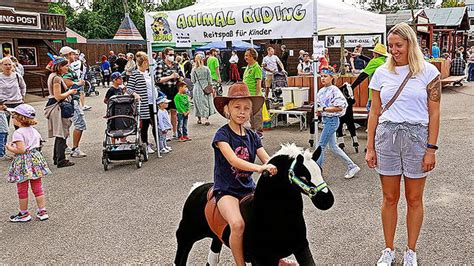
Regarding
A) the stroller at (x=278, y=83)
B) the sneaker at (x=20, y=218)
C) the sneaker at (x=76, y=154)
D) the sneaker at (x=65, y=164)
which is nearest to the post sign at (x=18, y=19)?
the stroller at (x=278, y=83)

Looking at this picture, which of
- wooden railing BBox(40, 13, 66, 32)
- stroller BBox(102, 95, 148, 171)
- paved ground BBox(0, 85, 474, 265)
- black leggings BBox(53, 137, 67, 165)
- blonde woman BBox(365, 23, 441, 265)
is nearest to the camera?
blonde woman BBox(365, 23, 441, 265)

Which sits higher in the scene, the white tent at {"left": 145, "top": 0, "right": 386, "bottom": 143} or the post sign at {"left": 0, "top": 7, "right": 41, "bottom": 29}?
the post sign at {"left": 0, "top": 7, "right": 41, "bottom": 29}

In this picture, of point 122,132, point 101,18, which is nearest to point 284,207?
point 122,132

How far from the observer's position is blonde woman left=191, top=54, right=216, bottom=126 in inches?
494

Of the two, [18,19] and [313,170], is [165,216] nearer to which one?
[313,170]

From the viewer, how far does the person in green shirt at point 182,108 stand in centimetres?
1061

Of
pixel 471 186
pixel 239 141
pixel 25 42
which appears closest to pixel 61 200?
pixel 239 141

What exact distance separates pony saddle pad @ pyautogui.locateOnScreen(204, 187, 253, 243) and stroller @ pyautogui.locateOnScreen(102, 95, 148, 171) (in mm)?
5196

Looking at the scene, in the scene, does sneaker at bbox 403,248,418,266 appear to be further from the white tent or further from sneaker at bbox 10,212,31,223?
sneaker at bbox 10,212,31,223

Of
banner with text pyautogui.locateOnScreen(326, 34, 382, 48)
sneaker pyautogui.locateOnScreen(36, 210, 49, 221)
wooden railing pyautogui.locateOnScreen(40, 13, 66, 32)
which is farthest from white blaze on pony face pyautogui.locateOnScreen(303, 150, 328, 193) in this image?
wooden railing pyautogui.locateOnScreen(40, 13, 66, 32)

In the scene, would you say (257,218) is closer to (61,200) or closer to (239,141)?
(239,141)

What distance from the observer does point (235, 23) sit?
862 centimetres

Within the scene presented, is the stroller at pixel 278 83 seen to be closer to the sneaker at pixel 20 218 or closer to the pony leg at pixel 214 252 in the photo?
the sneaker at pixel 20 218

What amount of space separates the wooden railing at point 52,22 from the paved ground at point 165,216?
15.1m
